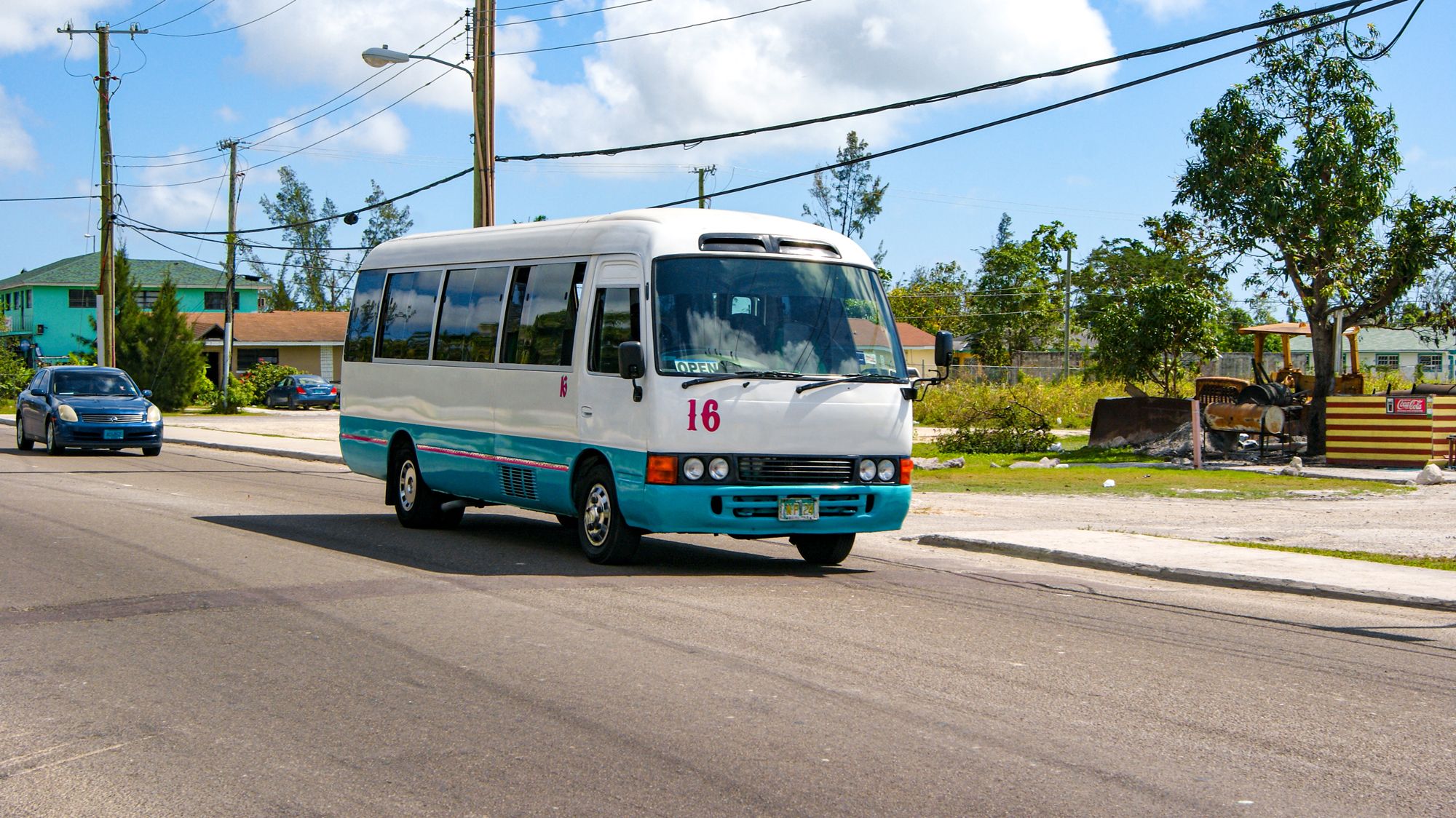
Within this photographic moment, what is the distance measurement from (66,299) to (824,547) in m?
73.5

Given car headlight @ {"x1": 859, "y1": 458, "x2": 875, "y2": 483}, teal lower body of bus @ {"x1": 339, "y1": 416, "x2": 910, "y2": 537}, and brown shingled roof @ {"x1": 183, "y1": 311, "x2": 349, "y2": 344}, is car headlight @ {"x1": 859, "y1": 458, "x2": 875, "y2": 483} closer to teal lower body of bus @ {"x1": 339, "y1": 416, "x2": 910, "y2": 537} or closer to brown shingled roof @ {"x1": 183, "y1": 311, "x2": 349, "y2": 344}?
teal lower body of bus @ {"x1": 339, "y1": 416, "x2": 910, "y2": 537}

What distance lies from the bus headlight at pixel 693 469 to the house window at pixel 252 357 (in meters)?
61.4

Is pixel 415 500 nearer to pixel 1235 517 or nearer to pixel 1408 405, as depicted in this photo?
pixel 1235 517

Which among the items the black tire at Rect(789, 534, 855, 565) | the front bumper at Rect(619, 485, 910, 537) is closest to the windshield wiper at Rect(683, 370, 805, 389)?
the front bumper at Rect(619, 485, 910, 537)

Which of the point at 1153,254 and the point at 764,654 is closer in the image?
the point at 764,654

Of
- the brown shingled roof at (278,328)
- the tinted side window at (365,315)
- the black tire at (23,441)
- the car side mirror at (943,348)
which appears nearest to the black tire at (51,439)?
the black tire at (23,441)

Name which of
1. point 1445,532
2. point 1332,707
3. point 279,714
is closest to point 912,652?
point 1332,707

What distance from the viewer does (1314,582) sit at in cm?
1066

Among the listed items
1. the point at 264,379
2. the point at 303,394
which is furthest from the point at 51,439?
the point at 264,379

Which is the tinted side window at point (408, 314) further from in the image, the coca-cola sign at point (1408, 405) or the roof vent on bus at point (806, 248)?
the coca-cola sign at point (1408, 405)

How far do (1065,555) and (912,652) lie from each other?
4.91m

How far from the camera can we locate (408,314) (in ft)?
47.5

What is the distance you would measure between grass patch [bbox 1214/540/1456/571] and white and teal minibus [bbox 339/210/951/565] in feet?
14.0

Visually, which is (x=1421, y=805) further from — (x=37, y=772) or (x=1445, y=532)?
(x=1445, y=532)
